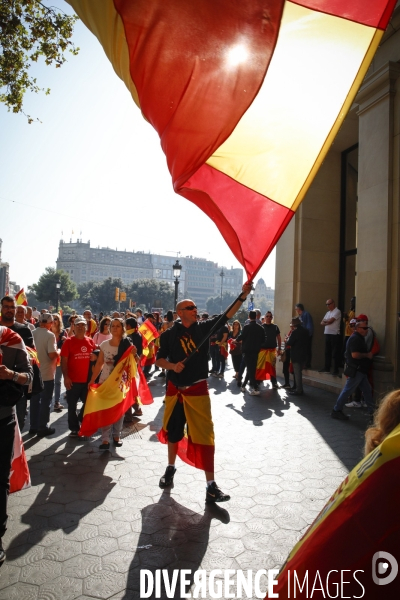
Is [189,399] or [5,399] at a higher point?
[5,399]

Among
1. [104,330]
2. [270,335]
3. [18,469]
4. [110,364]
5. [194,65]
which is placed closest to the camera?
[194,65]

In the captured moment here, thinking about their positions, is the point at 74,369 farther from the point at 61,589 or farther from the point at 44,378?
the point at 61,589

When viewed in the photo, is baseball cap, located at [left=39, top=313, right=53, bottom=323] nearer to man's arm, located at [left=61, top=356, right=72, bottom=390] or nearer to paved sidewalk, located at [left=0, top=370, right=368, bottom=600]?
man's arm, located at [left=61, top=356, right=72, bottom=390]

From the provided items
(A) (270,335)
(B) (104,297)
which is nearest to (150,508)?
(A) (270,335)

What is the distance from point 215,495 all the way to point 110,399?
2.31 m

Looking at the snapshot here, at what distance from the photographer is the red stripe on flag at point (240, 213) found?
3.37m

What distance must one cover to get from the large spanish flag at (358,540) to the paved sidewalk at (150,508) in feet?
7.53

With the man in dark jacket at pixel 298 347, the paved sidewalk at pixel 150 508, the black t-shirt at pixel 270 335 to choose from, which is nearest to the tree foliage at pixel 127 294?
the black t-shirt at pixel 270 335

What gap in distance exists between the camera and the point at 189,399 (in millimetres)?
4367

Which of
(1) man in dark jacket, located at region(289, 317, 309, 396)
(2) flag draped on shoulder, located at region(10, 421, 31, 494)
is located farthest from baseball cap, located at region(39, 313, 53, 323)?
(1) man in dark jacket, located at region(289, 317, 309, 396)

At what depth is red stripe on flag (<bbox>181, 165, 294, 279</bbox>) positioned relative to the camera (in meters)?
3.37

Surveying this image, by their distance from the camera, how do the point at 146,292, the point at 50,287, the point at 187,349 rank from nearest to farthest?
the point at 187,349 → the point at 50,287 → the point at 146,292

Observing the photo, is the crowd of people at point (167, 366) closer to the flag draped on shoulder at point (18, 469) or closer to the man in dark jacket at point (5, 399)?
the man in dark jacket at point (5, 399)

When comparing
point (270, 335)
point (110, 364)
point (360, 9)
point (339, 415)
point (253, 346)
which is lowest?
point (339, 415)
